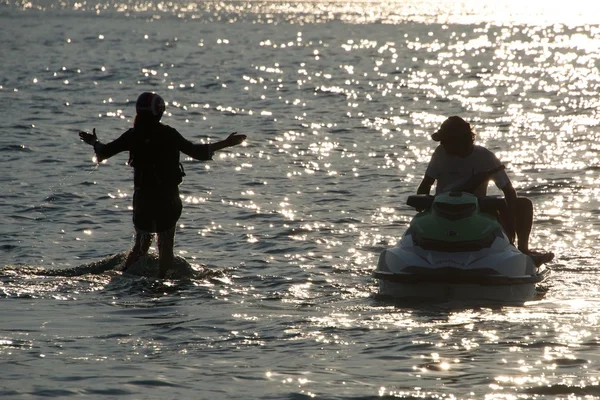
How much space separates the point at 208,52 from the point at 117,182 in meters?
28.7

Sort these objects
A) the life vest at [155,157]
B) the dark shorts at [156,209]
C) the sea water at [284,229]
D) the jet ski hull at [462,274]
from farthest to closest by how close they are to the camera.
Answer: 1. the dark shorts at [156,209]
2. the life vest at [155,157]
3. the jet ski hull at [462,274]
4. the sea water at [284,229]

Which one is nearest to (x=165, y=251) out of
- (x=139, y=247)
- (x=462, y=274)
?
(x=139, y=247)

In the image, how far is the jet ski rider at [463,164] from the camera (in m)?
12.0

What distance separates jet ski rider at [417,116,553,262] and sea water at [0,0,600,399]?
93 cm

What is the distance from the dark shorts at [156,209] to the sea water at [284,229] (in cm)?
63

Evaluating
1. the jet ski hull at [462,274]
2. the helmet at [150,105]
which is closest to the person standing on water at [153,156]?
the helmet at [150,105]

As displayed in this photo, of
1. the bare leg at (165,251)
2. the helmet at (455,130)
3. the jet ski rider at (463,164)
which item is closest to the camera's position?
the helmet at (455,130)

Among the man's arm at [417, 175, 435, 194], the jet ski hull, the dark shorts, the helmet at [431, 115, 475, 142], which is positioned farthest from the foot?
the dark shorts

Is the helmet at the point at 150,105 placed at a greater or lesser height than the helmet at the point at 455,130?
greater

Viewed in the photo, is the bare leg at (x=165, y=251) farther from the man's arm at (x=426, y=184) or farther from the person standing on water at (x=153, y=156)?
the man's arm at (x=426, y=184)

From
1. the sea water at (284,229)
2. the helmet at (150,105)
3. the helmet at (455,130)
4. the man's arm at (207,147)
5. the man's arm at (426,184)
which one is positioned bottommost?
the sea water at (284,229)

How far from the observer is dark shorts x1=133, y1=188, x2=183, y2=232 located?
12.6m

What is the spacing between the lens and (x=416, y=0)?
9081 cm

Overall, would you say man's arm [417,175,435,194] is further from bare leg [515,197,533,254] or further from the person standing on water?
the person standing on water
